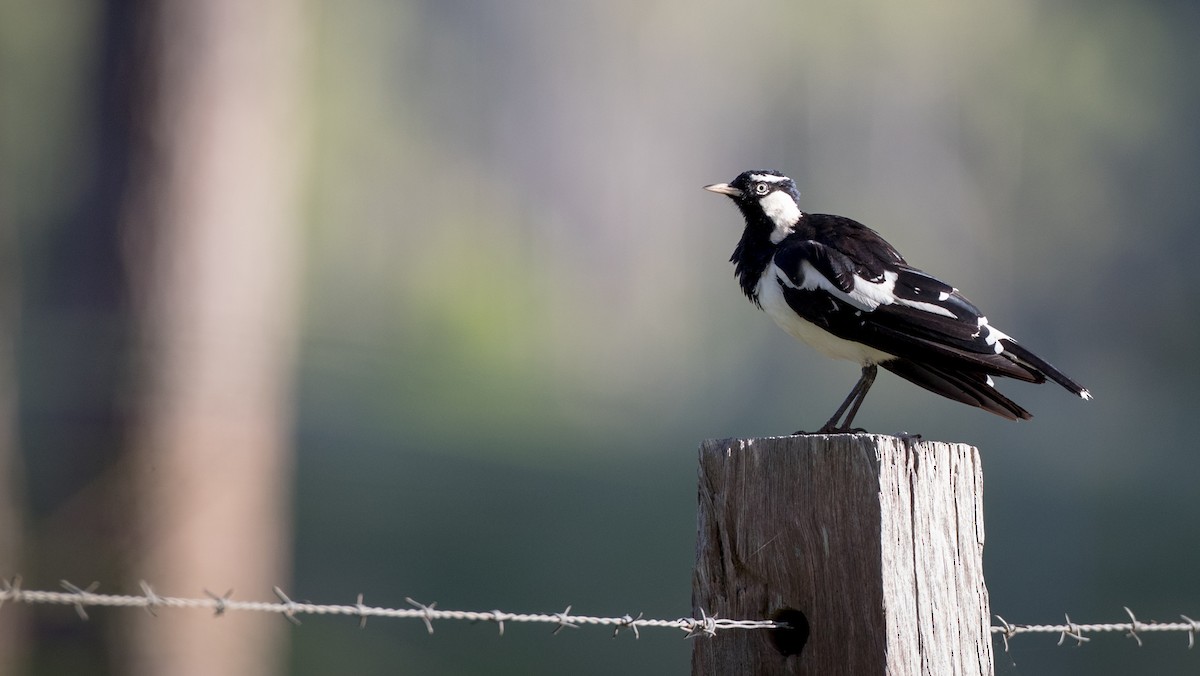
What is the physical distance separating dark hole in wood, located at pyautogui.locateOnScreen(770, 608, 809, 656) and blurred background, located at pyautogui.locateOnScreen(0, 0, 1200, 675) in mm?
2849

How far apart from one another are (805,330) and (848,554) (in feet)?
4.90

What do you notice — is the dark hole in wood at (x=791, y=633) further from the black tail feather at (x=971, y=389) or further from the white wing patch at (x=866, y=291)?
the white wing patch at (x=866, y=291)

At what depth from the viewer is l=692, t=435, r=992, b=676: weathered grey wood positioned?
220cm

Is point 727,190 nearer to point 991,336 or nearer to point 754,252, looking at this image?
point 754,252

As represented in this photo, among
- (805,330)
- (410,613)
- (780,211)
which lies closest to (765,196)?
(780,211)

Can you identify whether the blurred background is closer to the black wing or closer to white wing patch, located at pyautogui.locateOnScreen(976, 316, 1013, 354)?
the black wing

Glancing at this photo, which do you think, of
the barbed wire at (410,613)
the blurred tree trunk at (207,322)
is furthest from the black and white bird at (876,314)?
the blurred tree trunk at (207,322)

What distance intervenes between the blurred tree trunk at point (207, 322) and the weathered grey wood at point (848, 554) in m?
2.74

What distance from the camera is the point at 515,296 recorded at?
22.4 metres

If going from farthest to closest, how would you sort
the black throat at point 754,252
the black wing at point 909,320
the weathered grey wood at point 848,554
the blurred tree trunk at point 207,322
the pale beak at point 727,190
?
the blurred tree trunk at point 207,322
the pale beak at point 727,190
the black throat at point 754,252
the black wing at point 909,320
the weathered grey wood at point 848,554

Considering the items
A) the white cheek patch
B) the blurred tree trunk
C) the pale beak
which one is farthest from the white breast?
the blurred tree trunk

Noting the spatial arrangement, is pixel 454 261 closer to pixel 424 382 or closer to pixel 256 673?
pixel 424 382

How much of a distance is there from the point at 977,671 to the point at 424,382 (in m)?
16.3

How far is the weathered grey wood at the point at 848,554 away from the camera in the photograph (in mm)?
2195
